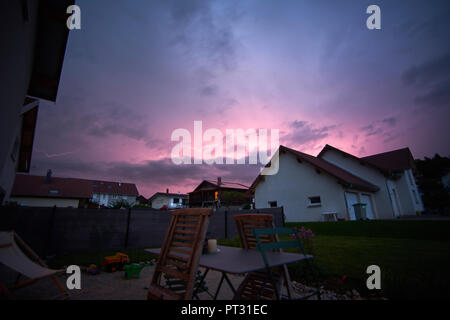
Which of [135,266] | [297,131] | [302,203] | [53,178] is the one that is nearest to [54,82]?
[135,266]

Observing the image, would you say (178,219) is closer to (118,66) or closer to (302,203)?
(118,66)

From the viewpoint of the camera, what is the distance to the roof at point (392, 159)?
17.1 m

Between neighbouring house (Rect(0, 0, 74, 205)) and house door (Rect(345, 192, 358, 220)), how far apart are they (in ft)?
52.0

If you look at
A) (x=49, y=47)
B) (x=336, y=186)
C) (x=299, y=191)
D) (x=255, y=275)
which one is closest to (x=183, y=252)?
(x=255, y=275)

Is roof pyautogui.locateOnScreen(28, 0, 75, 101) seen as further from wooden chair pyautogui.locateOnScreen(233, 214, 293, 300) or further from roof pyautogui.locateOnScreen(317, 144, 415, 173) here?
roof pyautogui.locateOnScreen(317, 144, 415, 173)

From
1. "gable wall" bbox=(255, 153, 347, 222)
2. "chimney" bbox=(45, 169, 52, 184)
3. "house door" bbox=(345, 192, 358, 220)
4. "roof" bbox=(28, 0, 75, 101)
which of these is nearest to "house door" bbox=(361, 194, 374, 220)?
"house door" bbox=(345, 192, 358, 220)

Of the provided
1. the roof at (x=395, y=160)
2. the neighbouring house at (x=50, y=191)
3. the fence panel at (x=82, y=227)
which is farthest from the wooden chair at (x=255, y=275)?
the neighbouring house at (x=50, y=191)

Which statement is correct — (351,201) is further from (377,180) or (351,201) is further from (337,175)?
(377,180)

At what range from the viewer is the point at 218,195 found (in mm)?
35406

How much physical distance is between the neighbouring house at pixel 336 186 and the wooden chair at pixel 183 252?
13.4m

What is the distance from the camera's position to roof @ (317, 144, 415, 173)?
56.1 ft

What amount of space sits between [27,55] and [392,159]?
81.5 feet

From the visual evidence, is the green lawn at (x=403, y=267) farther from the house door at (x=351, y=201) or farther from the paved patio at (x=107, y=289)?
the house door at (x=351, y=201)

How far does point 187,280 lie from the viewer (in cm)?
155
